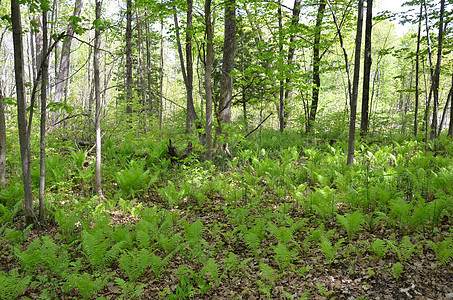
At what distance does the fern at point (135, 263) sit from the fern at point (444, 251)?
3252mm

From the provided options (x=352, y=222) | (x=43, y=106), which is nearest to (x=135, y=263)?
(x=43, y=106)

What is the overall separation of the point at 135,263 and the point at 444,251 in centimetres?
347

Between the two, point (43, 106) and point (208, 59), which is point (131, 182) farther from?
point (208, 59)

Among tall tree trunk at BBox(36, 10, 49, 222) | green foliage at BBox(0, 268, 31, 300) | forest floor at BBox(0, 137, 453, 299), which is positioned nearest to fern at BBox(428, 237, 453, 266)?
forest floor at BBox(0, 137, 453, 299)

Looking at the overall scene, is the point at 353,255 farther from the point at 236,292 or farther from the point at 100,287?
the point at 100,287

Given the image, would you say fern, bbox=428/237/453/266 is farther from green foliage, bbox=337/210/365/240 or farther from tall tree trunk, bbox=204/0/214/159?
tall tree trunk, bbox=204/0/214/159

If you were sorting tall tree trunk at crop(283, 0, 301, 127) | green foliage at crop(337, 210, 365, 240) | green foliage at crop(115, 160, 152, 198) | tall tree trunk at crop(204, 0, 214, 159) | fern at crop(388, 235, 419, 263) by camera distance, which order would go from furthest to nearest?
tall tree trunk at crop(283, 0, 301, 127) < tall tree trunk at crop(204, 0, 214, 159) < green foliage at crop(115, 160, 152, 198) < green foliage at crop(337, 210, 365, 240) < fern at crop(388, 235, 419, 263)

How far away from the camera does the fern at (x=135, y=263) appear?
3060 millimetres

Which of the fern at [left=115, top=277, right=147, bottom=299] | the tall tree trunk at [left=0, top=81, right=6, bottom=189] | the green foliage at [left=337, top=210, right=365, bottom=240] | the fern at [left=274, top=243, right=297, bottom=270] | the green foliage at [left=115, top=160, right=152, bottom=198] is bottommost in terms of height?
the fern at [left=115, top=277, right=147, bottom=299]

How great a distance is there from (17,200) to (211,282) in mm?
3939

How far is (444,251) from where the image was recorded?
115 inches

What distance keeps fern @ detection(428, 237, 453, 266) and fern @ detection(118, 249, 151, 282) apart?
3.25 meters

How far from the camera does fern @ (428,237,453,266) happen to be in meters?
2.90

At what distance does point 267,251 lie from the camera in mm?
3662
